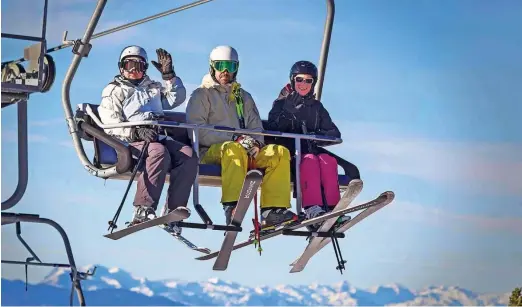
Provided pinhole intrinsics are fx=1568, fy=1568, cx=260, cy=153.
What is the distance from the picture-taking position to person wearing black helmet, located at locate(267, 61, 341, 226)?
14.4 m

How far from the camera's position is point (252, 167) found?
1422 cm

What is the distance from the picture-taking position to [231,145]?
1402cm

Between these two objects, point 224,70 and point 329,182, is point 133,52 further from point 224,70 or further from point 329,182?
point 329,182

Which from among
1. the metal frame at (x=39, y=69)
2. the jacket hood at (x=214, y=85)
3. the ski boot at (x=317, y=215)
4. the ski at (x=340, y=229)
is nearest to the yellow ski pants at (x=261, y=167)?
the ski boot at (x=317, y=215)

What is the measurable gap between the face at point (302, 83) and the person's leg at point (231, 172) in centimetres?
104

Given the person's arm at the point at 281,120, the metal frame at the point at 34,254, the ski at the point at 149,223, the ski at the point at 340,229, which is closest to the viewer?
the metal frame at the point at 34,254

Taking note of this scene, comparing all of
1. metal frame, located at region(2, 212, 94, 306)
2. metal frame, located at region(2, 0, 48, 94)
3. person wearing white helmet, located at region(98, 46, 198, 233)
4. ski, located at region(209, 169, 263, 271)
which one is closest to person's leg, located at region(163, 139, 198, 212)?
person wearing white helmet, located at region(98, 46, 198, 233)

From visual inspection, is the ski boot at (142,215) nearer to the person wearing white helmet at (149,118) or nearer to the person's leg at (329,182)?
the person wearing white helmet at (149,118)

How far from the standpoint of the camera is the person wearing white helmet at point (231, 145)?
1398 centimetres

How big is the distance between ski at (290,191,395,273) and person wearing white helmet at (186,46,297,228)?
1.93 ft

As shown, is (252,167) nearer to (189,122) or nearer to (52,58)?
(189,122)

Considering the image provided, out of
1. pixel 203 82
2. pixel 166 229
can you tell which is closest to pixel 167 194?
pixel 166 229

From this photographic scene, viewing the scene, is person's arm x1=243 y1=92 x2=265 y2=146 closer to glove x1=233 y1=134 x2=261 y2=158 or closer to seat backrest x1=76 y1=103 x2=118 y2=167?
glove x1=233 y1=134 x2=261 y2=158

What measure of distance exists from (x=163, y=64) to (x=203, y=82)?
0.66 metres
